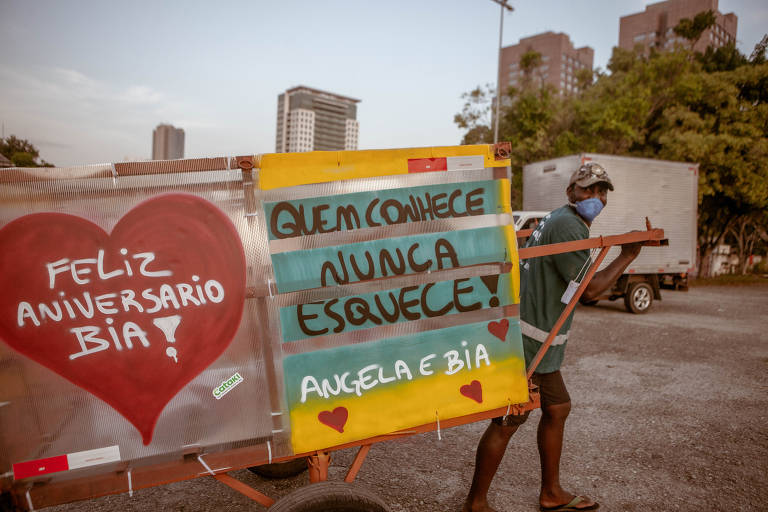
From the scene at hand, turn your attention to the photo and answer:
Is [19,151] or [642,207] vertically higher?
[19,151]

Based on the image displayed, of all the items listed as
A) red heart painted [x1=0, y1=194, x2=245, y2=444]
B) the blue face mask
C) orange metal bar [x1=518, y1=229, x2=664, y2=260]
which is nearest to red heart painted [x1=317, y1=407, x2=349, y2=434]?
red heart painted [x1=0, y1=194, x2=245, y2=444]

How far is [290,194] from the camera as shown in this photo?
1.90 metres

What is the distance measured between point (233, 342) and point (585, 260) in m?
1.73

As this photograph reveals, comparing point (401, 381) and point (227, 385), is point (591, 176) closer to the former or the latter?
point (401, 381)

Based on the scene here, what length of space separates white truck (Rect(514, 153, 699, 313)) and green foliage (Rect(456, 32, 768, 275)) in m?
6.38

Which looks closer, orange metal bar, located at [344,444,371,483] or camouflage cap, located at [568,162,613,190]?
orange metal bar, located at [344,444,371,483]

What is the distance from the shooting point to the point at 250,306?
1853 mm

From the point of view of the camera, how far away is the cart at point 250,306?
170cm

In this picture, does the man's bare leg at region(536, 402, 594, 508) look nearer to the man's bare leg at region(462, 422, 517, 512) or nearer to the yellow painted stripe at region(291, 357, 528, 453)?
the man's bare leg at region(462, 422, 517, 512)

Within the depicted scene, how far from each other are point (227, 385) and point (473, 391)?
1006mm

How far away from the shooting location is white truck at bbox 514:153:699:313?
10.5 meters

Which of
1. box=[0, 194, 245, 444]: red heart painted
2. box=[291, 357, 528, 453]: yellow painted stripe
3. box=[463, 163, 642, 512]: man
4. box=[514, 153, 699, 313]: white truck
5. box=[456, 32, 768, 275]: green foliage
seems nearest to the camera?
box=[0, 194, 245, 444]: red heart painted

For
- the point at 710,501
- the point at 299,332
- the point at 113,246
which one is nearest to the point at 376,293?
the point at 299,332

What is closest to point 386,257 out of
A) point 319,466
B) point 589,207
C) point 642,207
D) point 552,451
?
point 319,466
